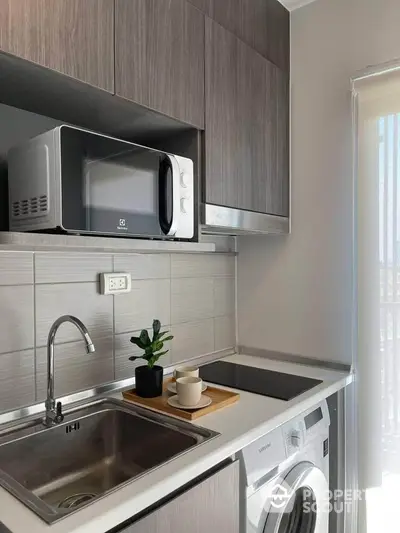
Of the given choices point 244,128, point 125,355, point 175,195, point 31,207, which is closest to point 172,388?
point 125,355

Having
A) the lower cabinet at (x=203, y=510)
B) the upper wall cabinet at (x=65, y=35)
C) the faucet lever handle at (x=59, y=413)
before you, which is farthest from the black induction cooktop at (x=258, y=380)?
the upper wall cabinet at (x=65, y=35)

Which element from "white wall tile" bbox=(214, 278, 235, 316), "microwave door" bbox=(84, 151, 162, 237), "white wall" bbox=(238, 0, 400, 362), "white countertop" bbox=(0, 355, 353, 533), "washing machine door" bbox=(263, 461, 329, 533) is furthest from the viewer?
"white wall tile" bbox=(214, 278, 235, 316)

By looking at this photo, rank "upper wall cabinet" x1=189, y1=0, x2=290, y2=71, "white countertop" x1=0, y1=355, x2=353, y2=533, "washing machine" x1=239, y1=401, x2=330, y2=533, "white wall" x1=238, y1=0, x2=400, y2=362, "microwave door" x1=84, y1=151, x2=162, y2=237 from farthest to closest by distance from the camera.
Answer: "white wall" x1=238, y1=0, x2=400, y2=362
"upper wall cabinet" x1=189, y1=0, x2=290, y2=71
"washing machine" x1=239, y1=401, x2=330, y2=533
"microwave door" x1=84, y1=151, x2=162, y2=237
"white countertop" x1=0, y1=355, x2=353, y2=533

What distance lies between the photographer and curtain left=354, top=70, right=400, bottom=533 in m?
1.62

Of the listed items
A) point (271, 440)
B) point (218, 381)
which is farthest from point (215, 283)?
point (271, 440)

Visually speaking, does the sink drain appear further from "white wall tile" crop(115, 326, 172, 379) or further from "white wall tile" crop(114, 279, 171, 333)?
"white wall tile" crop(114, 279, 171, 333)

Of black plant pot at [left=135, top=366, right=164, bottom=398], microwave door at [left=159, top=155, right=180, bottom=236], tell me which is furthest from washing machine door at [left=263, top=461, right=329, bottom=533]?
microwave door at [left=159, top=155, right=180, bottom=236]

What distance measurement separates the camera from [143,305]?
168 centimetres

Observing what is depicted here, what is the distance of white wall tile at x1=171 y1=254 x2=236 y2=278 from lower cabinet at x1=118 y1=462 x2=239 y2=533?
2.94 feet

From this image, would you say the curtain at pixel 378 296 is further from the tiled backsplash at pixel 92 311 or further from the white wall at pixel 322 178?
the tiled backsplash at pixel 92 311

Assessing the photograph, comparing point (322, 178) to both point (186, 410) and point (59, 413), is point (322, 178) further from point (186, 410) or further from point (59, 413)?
point (59, 413)

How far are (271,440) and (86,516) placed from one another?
68cm

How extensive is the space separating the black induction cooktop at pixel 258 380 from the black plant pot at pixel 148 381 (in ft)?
1.03

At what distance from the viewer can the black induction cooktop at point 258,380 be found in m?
1.55
